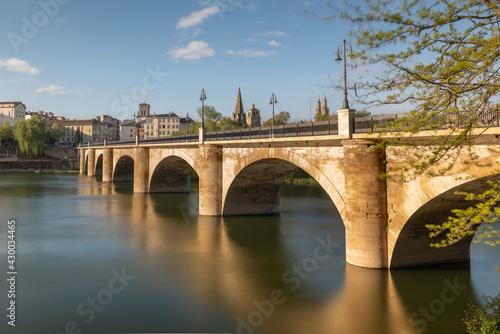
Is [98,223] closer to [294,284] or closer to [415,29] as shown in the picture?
[294,284]

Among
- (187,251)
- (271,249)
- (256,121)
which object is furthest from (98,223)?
(256,121)

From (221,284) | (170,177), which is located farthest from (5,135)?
(221,284)

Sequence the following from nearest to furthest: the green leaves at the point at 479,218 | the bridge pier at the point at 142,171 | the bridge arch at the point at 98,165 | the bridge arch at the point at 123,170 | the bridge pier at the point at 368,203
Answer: the green leaves at the point at 479,218 < the bridge pier at the point at 368,203 < the bridge pier at the point at 142,171 < the bridge arch at the point at 123,170 < the bridge arch at the point at 98,165

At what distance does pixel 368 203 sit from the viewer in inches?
549

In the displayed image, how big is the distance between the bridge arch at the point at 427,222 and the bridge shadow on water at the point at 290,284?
0.42 metres

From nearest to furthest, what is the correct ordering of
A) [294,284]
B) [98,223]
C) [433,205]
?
[433,205] < [294,284] < [98,223]

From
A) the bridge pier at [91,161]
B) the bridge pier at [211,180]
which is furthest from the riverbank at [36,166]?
the bridge pier at [211,180]

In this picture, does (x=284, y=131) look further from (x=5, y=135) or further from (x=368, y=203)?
(x=5, y=135)

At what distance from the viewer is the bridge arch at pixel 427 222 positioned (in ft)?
37.8

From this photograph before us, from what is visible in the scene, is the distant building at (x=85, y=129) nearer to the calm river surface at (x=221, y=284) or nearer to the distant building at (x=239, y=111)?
Result: the distant building at (x=239, y=111)

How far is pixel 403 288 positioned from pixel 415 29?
9.63 meters

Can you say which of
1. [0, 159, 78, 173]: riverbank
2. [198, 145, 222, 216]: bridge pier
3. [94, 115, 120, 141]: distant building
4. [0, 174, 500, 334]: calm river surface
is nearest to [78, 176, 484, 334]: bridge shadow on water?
[0, 174, 500, 334]: calm river surface

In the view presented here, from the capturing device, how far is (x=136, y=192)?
44.2 m

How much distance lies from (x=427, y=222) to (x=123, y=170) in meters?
54.4
